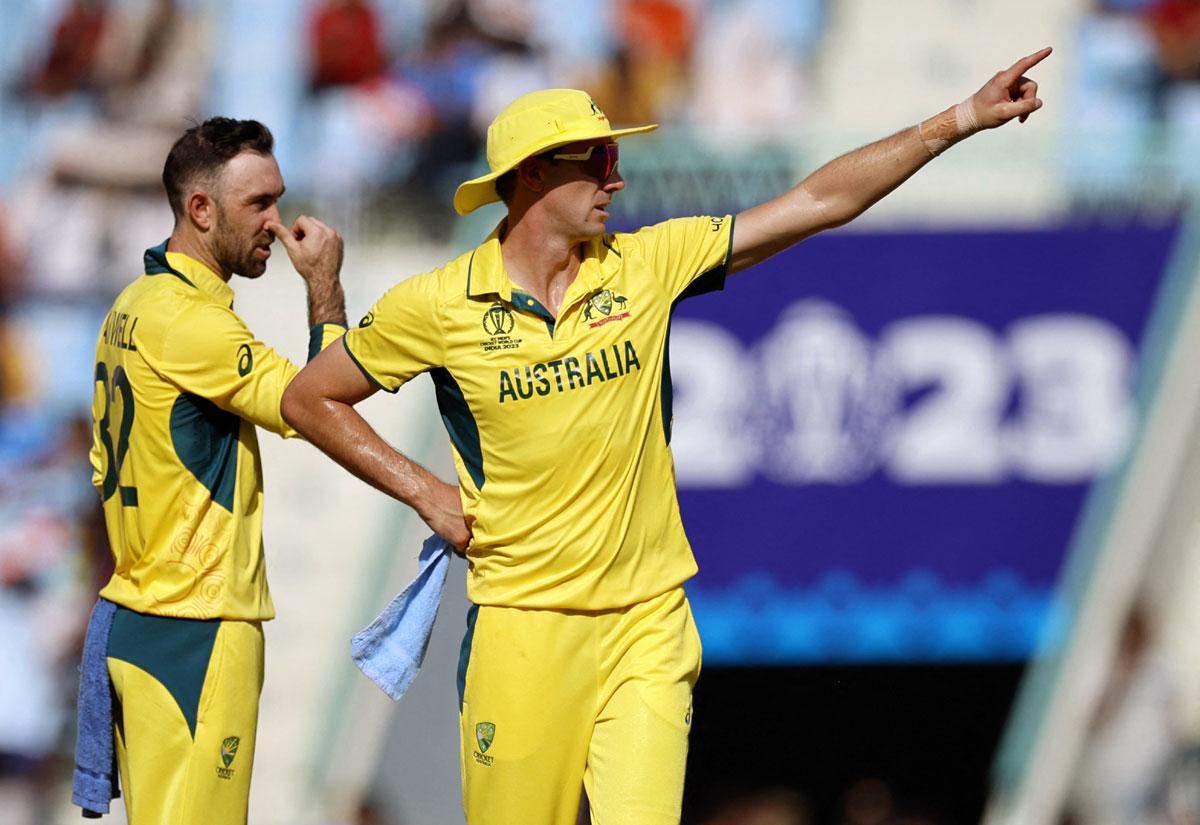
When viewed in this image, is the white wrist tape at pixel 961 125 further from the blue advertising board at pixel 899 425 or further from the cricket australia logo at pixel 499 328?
the blue advertising board at pixel 899 425

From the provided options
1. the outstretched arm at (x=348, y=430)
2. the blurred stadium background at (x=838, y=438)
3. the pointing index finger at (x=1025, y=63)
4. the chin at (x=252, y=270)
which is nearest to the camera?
the pointing index finger at (x=1025, y=63)

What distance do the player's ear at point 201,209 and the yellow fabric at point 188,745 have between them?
46.4 inches

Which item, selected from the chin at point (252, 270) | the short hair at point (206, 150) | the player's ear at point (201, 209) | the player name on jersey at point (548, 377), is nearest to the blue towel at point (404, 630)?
the player name on jersey at point (548, 377)

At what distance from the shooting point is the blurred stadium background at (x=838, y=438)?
8992 mm

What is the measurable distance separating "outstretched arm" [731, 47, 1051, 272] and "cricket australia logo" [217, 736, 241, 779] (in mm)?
1932

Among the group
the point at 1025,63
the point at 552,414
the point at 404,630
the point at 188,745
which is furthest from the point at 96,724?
the point at 1025,63

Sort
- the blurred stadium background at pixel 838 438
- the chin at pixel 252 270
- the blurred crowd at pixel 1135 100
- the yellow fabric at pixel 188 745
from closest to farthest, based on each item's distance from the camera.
Answer: the yellow fabric at pixel 188 745 < the chin at pixel 252 270 < the blurred stadium background at pixel 838 438 < the blurred crowd at pixel 1135 100

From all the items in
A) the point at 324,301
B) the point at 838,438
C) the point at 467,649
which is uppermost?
the point at 324,301

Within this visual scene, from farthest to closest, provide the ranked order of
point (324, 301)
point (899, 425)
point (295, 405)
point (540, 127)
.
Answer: point (899, 425)
point (324, 301)
point (295, 405)
point (540, 127)

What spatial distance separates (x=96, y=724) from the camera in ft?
16.2

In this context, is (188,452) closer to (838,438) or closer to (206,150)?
(206,150)

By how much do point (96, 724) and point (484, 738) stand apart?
3.93ft

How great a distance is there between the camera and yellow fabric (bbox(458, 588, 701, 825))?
448cm

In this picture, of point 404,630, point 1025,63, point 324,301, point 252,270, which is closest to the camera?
point 1025,63
